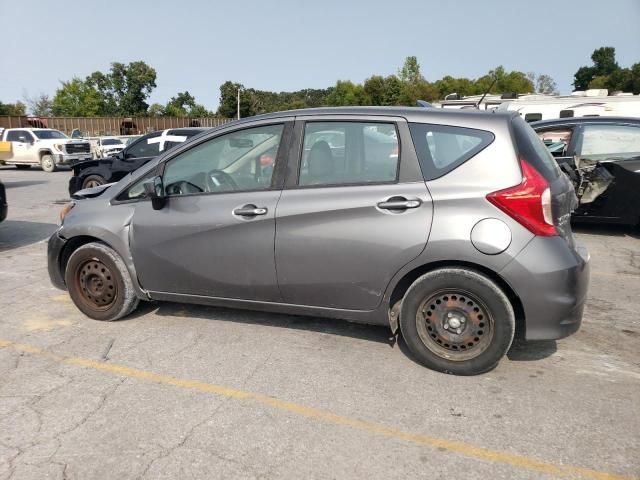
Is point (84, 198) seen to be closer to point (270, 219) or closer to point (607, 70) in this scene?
point (270, 219)

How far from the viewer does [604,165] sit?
703 centimetres

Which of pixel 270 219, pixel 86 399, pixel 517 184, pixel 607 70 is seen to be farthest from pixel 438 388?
pixel 607 70

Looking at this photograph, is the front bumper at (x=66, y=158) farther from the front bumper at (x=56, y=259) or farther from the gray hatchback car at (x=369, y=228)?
the gray hatchback car at (x=369, y=228)

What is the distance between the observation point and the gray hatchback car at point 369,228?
312 centimetres

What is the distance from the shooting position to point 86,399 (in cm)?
307

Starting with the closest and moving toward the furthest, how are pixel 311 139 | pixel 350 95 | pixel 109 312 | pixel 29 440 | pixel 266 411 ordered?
pixel 29 440
pixel 266 411
pixel 311 139
pixel 109 312
pixel 350 95

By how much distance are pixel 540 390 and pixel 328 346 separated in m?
1.51

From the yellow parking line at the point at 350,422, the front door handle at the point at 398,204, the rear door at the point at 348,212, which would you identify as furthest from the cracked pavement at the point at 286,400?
the front door handle at the point at 398,204

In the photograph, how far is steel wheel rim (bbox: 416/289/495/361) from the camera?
10.6 ft

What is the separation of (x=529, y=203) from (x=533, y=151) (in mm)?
440

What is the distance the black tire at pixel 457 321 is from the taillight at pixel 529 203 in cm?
45

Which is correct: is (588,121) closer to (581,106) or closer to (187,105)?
(581,106)

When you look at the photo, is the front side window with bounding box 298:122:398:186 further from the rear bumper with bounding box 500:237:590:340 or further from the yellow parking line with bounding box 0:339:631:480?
the yellow parking line with bounding box 0:339:631:480

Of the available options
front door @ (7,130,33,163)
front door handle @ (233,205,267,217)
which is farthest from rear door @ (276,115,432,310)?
front door @ (7,130,33,163)
